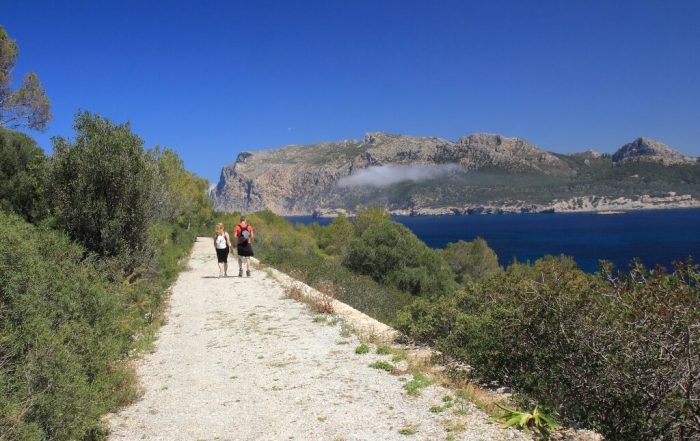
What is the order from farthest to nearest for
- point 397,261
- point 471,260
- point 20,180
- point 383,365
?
point 471,260, point 397,261, point 20,180, point 383,365

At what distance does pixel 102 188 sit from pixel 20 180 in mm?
4658

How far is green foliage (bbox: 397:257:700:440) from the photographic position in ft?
15.3

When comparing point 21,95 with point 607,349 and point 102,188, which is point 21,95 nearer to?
point 102,188

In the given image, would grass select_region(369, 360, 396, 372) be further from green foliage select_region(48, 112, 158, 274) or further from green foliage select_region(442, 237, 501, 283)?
green foliage select_region(442, 237, 501, 283)

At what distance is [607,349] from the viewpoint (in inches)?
205

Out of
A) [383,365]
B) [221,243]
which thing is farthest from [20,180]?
[383,365]

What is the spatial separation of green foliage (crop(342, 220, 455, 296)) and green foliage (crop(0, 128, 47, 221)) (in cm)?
1811

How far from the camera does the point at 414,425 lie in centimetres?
558

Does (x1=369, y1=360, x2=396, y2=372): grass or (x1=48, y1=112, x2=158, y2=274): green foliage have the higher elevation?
(x1=48, y1=112, x2=158, y2=274): green foliage

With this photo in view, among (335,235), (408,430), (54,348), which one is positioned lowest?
(408,430)

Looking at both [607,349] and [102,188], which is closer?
[607,349]

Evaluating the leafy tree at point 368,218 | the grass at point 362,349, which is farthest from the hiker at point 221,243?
the leafy tree at point 368,218

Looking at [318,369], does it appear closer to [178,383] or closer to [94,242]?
[178,383]

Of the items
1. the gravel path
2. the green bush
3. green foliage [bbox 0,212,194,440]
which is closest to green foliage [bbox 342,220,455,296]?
the gravel path
